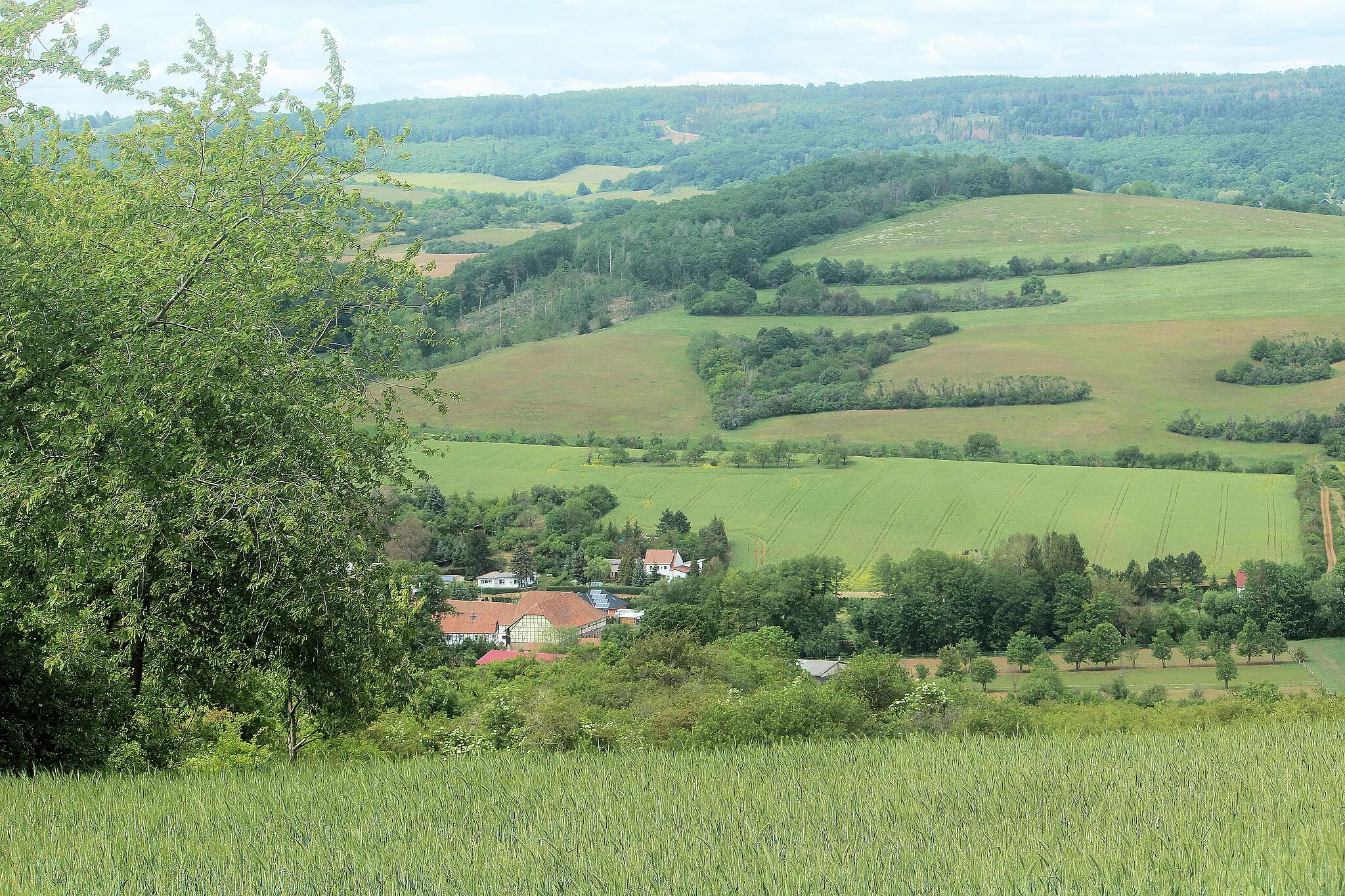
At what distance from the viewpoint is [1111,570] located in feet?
242

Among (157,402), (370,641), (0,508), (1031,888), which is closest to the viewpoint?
(1031,888)

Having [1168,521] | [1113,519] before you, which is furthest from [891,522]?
[1168,521]

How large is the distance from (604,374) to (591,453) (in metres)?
23.2

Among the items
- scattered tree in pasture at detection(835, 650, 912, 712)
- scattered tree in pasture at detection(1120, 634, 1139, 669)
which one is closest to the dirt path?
scattered tree in pasture at detection(1120, 634, 1139, 669)

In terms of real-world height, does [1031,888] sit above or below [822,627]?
above

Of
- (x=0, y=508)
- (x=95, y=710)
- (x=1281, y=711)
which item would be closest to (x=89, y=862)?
(x=0, y=508)

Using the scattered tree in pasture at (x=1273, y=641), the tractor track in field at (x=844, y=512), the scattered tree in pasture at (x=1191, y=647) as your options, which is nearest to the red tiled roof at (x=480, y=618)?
the tractor track in field at (x=844, y=512)

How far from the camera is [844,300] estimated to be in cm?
15125

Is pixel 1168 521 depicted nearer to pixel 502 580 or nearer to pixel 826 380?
pixel 502 580

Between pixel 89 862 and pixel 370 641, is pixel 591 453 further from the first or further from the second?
pixel 89 862

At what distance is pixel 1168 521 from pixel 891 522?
17.8 metres

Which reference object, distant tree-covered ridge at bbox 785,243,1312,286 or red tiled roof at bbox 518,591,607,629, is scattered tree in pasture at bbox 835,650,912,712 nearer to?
red tiled roof at bbox 518,591,607,629

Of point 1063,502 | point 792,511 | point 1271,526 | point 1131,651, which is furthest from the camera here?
point 792,511

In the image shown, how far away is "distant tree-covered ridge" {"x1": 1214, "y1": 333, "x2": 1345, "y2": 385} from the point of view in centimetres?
10969
